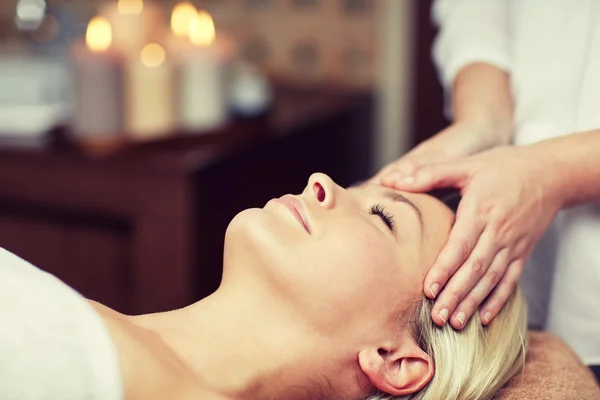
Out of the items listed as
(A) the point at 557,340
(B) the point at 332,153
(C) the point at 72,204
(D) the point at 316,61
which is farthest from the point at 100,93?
(A) the point at 557,340

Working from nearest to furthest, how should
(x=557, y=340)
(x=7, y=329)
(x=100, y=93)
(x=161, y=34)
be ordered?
(x=7, y=329) → (x=557, y=340) → (x=100, y=93) → (x=161, y=34)

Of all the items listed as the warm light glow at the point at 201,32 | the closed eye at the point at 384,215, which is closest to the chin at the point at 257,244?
the closed eye at the point at 384,215

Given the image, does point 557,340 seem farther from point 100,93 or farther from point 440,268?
point 100,93

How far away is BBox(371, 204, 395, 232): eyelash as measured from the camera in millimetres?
1071

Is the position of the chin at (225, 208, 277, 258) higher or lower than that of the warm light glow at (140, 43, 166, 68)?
lower

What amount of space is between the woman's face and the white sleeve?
37cm

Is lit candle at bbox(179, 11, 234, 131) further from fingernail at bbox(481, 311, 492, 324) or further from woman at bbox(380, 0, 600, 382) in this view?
fingernail at bbox(481, 311, 492, 324)

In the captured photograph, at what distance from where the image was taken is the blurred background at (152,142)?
1.76m

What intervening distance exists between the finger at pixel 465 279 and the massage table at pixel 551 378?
13 cm

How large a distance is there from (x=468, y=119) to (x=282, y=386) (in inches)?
20.9

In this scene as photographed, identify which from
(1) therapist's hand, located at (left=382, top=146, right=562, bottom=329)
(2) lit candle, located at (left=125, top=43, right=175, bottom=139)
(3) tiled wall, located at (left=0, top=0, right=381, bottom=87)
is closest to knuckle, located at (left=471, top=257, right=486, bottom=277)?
(1) therapist's hand, located at (left=382, top=146, right=562, bottom=329)

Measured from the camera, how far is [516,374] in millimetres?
1087

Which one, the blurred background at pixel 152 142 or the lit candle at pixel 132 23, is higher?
the lit candle at pixel 132 23

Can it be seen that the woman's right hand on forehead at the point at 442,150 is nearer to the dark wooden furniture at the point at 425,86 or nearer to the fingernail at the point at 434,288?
the fingernail at the point at 434,288
